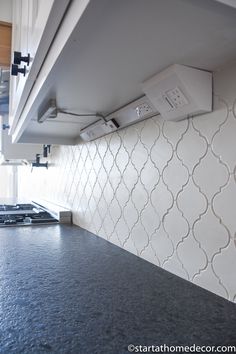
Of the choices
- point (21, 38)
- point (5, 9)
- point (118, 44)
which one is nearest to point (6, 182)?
point (5, 9)

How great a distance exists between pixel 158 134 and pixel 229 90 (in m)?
0.26

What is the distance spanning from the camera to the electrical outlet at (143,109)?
0.80 m

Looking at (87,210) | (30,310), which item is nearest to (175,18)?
(30,310)

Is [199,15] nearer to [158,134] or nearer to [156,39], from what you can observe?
[156,39]

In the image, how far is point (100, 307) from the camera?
572 millimetres

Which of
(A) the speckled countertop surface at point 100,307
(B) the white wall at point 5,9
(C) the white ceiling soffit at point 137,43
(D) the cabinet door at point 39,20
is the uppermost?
(B) the white wall at point 5,9

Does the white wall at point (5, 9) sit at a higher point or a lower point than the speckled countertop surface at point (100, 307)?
higher

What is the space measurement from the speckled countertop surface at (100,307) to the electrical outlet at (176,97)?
0.42m

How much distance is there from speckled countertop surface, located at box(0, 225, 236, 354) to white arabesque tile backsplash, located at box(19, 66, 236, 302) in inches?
2.3

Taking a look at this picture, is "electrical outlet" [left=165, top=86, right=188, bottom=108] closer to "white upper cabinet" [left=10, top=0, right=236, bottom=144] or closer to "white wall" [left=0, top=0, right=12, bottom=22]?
"white upper cabinet" [left=10, top=0, right=236, bottom=144]

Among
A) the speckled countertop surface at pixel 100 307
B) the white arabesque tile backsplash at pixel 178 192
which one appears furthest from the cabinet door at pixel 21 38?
the speckled countertop surface at pixel 100 307

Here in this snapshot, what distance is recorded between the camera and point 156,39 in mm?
507

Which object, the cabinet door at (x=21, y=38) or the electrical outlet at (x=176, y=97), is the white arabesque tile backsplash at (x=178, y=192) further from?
the cabinet door at (x=21, y=38)

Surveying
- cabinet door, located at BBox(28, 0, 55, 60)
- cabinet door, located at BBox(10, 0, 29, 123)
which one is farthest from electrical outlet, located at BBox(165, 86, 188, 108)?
cabinet door, located at BBox(10, 0, 29, 123)
